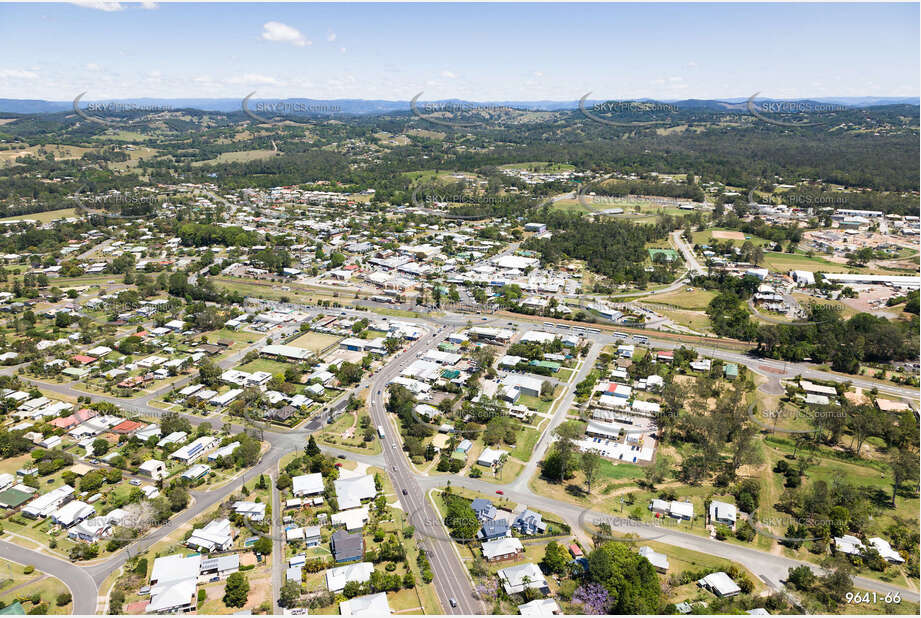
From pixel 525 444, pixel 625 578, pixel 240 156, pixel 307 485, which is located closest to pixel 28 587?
pixel 307 485

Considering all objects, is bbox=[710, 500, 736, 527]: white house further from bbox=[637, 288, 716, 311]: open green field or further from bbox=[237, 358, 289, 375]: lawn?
bbox=[637, 288, 716, 311]: open green field

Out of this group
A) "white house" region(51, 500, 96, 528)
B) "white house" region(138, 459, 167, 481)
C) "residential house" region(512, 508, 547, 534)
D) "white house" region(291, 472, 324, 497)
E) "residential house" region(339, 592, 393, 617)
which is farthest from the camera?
"white house" region(138, 459, 167, 481)

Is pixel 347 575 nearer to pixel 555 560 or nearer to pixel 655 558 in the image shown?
pixel 555 560

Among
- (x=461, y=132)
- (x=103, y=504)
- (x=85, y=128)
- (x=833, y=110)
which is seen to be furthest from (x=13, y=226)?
(x=833, y=110)

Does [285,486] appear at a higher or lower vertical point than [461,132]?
lower

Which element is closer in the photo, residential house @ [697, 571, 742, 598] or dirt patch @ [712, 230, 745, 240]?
residential house @ [697, 571, 742, 598]

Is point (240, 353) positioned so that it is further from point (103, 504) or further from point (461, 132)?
point (461, 132)

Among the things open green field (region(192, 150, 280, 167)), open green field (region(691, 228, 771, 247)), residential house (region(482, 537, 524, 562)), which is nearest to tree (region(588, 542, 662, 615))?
residential house (region(482, 537, 524, 562))

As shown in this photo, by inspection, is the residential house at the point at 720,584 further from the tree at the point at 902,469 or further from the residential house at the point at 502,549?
the tree at the point at 902,469
